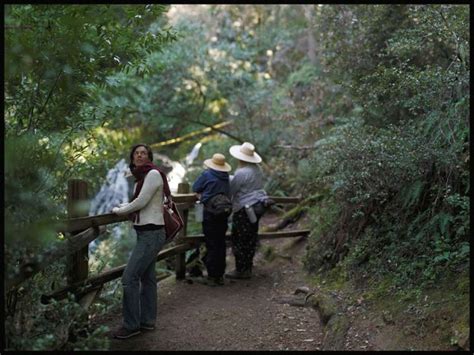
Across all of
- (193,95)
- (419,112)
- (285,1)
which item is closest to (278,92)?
(193,95)

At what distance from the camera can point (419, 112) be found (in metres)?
7.57

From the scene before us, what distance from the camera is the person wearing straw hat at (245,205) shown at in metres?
8.98

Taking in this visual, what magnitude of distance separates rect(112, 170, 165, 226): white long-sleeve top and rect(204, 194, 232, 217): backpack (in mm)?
2385

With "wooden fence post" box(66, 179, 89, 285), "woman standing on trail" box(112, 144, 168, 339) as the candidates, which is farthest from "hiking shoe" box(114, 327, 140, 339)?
"wooden fence post" box(66, 179, 89, 285)

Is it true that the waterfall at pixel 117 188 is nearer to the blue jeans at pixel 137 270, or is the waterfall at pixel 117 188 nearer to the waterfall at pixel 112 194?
the waterfall at pixel 112 194

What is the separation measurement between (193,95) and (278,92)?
2.66m

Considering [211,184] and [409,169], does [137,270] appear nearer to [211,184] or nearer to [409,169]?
[211,184]

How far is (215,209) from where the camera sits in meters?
8.35

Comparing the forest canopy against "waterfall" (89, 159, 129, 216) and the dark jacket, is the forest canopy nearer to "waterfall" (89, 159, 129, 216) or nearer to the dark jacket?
the dark jacket

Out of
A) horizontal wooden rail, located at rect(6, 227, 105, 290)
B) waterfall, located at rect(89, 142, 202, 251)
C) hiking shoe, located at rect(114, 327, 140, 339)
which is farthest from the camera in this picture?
waterfall, located at rect(89, 142, 202, 251)

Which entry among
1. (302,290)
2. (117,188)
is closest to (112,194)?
(117,188)

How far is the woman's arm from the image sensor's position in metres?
5.83

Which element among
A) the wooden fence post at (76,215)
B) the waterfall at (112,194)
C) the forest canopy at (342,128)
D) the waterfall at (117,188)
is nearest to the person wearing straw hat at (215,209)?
the forest canopy at (342,128)

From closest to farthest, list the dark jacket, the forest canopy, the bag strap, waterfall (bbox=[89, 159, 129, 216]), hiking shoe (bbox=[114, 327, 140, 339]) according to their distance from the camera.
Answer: the forest canopy
hiking shoe (bbox=[114, 327, 140, 339])
the bag strap
the dark jacket
waterfall (bbox=[89, 159, 129, 216])
